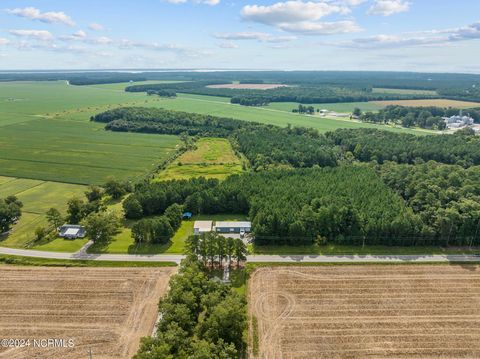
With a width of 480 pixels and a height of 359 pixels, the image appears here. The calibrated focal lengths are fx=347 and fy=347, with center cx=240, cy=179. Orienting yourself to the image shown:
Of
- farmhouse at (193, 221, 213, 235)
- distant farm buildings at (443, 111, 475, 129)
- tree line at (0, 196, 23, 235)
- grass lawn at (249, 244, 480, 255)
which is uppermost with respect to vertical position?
distant farm buildings at (443, 111, 475, 129)

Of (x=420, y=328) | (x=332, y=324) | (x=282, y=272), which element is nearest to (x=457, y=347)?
(x=420, y=328)

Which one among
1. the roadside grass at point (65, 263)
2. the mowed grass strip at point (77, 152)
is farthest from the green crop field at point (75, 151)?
the roadside grass at point (65, 263)

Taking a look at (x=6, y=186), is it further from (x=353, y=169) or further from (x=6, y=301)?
(x=353, y=169)

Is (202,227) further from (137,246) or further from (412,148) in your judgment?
(412,148)

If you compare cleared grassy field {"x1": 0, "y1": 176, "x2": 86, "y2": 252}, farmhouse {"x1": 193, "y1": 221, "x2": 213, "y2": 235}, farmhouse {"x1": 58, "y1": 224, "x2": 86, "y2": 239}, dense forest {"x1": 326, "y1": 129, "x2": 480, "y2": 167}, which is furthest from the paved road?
dense forest {"x1": 326, "y1": 129, "x2": 480, "y2": 167}

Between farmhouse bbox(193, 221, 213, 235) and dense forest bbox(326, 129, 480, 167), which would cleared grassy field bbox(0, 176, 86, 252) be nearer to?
farmhouse bbox(193, 221, 213, 235)

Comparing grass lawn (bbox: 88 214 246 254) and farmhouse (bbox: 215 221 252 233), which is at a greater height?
farmhouse (bbox: 215 221 252 233)

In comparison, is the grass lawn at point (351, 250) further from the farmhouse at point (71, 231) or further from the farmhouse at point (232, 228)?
the farmhouse at point (71, 231)
